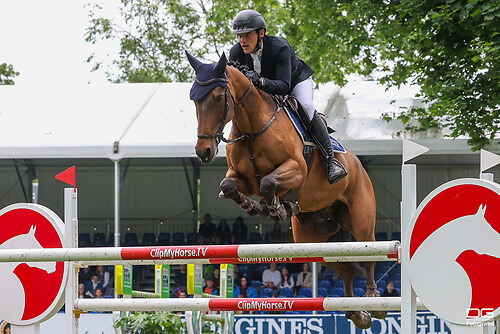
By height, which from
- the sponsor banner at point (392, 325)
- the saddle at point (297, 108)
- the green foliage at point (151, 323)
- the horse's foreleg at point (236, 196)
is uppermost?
the saddle at point (297, 108)

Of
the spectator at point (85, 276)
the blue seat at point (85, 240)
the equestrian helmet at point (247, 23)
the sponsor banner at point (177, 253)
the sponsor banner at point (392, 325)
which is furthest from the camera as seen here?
the blue seat at point (85, 240)

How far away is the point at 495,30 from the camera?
9062mm

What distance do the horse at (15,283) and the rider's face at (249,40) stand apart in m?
1.77

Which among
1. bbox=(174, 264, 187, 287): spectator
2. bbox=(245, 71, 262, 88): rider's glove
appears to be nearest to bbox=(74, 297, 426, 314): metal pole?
bbox=(245, 71, 262, 88): rider's glove

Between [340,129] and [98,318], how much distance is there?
4.57 m

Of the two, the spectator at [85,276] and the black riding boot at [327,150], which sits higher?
the black riding boot at [327,150]

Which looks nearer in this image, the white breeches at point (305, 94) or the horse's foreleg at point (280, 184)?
the horse's foreleg at point (280, 184)

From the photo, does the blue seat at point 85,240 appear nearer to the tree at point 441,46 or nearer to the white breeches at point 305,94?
the tree at point 441,46

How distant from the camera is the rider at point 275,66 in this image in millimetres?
4527

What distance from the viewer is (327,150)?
4809 millimetres

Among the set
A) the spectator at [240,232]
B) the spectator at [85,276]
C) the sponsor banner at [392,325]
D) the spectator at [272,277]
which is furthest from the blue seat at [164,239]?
the sponsor banner at [392,325]

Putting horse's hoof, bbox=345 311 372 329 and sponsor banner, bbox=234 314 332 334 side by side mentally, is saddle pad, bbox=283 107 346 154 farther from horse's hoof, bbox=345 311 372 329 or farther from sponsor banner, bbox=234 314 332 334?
sponsor banner, bbox=234 314 332 334

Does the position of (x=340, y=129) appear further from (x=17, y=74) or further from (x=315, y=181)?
(x=17, y=74)

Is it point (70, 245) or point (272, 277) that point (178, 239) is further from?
point (70, 245)
